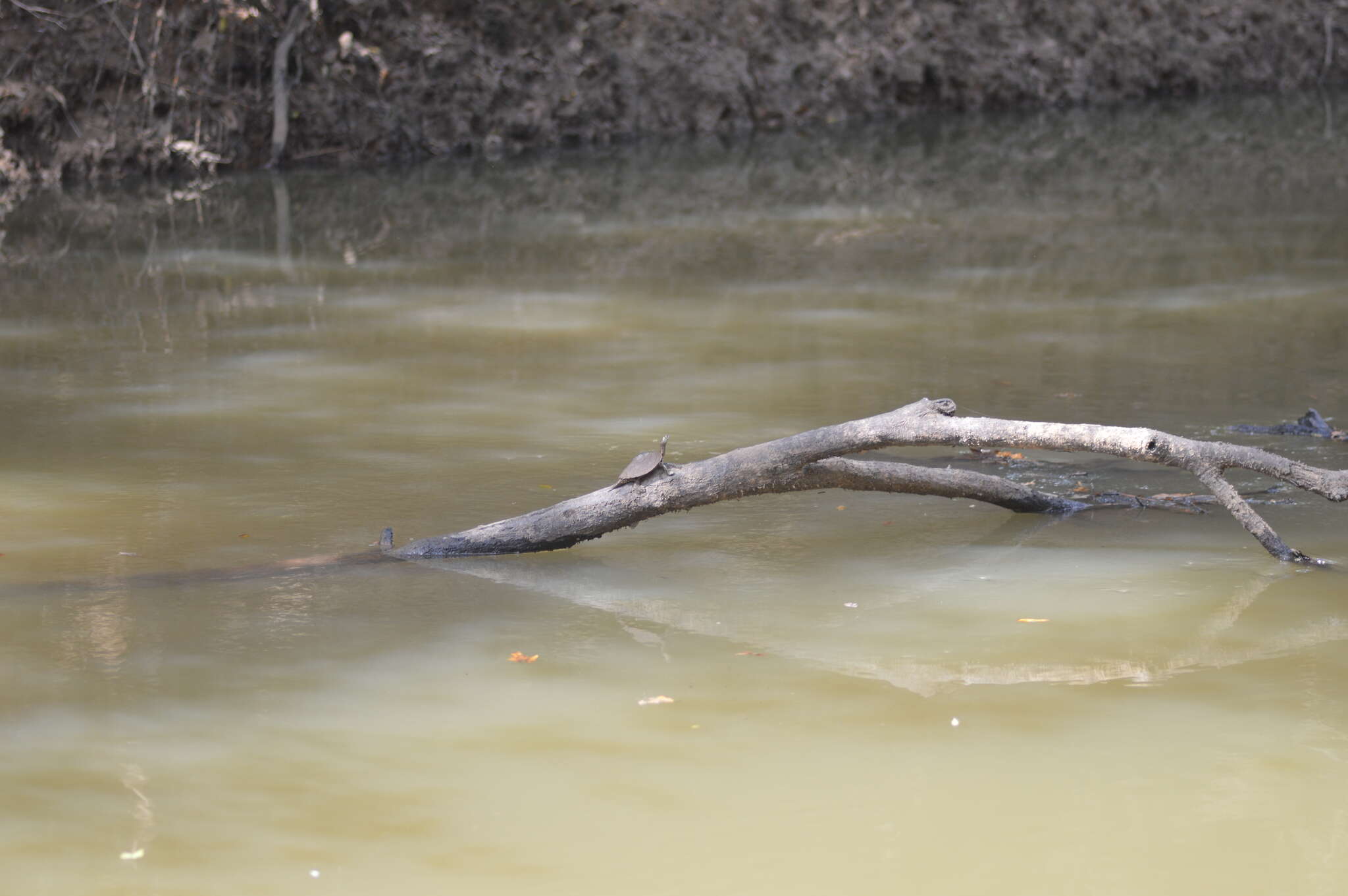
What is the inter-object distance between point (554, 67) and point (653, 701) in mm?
17971

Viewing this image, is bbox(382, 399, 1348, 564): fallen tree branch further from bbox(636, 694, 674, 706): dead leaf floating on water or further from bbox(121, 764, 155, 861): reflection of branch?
bbox(121, 764, 155, 861): reflection of branch

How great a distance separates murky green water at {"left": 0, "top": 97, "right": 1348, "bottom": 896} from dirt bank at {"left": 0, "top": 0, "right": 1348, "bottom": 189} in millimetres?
7516

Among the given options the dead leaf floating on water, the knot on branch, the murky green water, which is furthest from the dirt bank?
the dead leaf floating on water

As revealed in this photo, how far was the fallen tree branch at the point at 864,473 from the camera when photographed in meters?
4.96

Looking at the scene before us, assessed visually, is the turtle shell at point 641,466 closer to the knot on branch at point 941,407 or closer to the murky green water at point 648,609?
the murky green water at point 648,609

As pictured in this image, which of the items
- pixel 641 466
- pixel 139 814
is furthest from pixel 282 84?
pixel 139 814

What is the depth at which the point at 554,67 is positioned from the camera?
2131 cm

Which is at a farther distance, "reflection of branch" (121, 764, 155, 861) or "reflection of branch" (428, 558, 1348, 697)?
"reflection of branch" (428, 558, 1348, 697)

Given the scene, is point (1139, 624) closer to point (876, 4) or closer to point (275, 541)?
point (275, 541)

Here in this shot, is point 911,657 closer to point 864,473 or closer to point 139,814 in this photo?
point 864,473

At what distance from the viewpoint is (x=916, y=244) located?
1262cm

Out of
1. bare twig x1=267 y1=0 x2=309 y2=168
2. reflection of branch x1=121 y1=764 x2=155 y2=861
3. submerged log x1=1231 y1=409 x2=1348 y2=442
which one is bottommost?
reflection of branch x1=121 y1=764 x2=155 y2=861

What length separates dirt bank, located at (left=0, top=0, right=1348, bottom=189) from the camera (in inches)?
715

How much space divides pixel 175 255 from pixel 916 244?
18.0 feet
